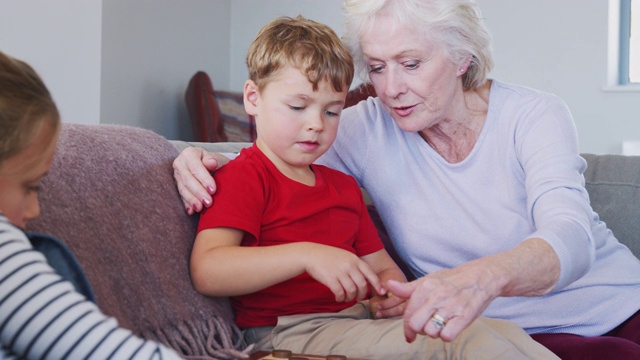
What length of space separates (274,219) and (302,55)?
11.9 inches

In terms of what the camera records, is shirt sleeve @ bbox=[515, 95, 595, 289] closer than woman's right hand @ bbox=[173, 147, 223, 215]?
Yes

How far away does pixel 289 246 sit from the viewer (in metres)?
1.34

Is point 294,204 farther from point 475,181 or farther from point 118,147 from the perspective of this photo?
point 475,181

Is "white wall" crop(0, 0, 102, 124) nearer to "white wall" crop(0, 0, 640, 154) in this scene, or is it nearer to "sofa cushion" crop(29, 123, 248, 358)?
"white wall" crop(0, 0, 640, 154)

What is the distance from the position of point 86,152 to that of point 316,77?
1.40 ft

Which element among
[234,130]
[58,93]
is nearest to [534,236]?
[58,93]

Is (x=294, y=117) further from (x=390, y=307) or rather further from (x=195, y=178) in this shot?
(x=390, y=307)

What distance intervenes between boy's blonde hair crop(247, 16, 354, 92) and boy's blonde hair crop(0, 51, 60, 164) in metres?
0.68

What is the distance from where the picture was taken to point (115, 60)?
14.4 feet

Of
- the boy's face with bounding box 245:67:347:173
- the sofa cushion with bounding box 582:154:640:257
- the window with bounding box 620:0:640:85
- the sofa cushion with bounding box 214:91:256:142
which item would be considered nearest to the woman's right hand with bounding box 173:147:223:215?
the boy's face with bounding box 245:67:347:173

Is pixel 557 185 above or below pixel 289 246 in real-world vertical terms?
above

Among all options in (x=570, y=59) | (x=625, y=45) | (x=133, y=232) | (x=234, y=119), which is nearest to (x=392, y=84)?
(x=133, y=232)

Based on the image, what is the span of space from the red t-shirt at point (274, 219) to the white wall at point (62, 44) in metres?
2.87

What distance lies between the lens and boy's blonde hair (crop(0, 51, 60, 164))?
33.5 inches
